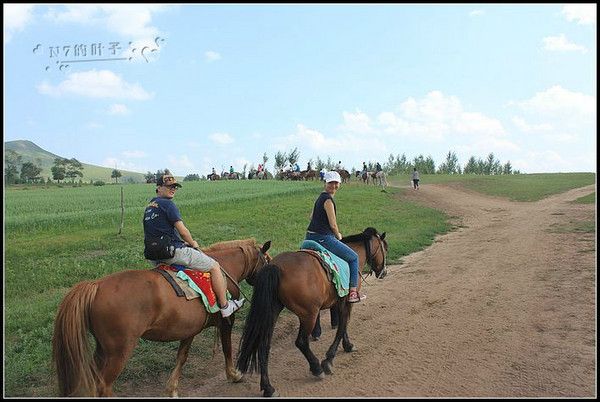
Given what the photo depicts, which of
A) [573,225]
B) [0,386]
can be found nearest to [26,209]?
[0,386]

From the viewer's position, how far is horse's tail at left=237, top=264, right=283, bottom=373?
5.85 m

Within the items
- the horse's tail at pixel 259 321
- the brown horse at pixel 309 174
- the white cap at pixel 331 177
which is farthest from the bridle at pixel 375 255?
the brown horse at pixel 309 174

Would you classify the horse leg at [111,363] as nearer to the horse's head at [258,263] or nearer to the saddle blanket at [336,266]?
the horse's head at [258,263]

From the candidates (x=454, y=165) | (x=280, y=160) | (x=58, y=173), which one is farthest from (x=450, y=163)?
(x=58, y=173)

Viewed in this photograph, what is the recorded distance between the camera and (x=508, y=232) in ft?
56.6

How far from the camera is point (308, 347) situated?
6074mm

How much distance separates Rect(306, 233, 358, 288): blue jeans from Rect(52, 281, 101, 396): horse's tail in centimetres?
334

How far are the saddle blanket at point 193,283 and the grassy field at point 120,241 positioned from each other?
1.32m

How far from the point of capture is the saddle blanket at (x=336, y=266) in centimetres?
664

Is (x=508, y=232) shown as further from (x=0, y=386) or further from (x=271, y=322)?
(x=0, y=386)

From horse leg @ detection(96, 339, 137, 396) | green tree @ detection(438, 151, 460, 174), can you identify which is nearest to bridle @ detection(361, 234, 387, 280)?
horse leg @ detection(96, 339, 137, 396)

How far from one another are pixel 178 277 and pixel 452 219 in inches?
788

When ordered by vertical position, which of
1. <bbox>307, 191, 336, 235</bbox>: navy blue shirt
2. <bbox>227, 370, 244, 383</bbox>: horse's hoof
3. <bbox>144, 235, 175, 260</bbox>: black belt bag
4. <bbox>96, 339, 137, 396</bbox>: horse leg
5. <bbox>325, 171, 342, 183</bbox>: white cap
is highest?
<bbox>325, 171, 342, 183</bbox>: white cap

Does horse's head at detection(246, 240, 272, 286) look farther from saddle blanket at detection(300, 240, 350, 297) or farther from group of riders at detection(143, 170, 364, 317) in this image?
group of riders at detection(143, 170, 364, 317)
